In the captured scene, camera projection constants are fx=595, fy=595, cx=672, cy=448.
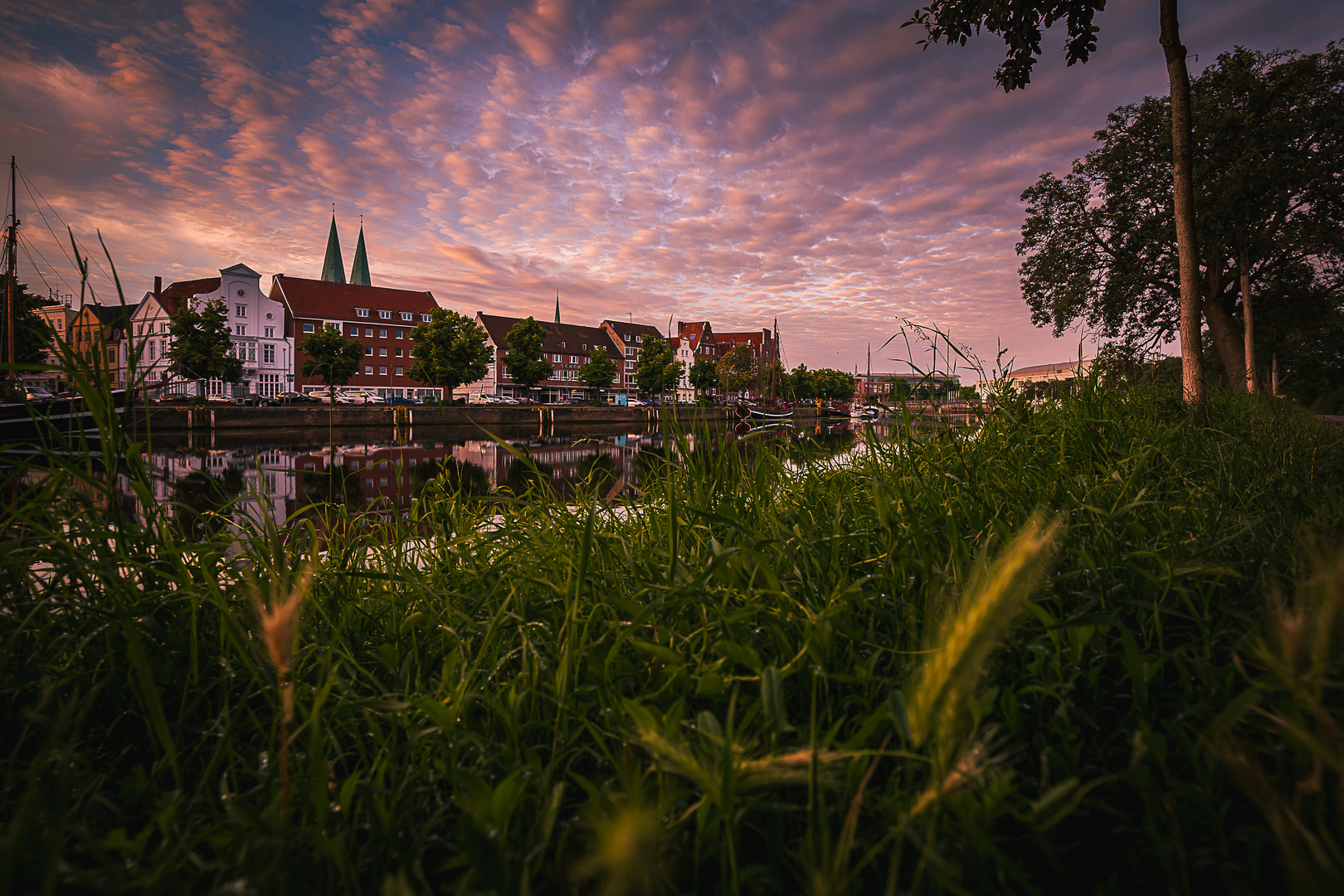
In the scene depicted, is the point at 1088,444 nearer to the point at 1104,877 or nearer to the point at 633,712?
the point at 1104,877

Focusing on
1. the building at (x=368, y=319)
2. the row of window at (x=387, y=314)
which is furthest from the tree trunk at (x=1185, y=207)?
the row of window at (x=387, y=314)

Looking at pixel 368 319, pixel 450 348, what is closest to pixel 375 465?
pixel 450 348

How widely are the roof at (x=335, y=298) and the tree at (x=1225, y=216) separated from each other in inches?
Result: 2822

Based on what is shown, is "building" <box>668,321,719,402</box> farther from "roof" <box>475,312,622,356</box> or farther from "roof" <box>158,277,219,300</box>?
"roof" <box>158,277,219,300</box>

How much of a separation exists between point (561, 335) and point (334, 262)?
43.8m

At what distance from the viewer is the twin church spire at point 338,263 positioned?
98.9 metres

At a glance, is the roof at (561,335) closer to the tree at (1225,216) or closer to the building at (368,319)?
the building at (368,319)

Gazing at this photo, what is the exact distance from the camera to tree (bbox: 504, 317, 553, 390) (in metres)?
58.9

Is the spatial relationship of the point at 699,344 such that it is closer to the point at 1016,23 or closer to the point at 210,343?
the point at 210,343

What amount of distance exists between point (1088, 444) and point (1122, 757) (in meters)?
2.13

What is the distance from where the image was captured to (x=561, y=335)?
288ft

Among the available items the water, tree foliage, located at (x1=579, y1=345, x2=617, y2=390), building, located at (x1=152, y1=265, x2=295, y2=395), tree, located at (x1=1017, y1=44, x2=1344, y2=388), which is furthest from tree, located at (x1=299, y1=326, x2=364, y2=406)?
tree, located at (x1=1017, y1=44, x2=1344, y2=388)

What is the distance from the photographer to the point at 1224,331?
16453mm

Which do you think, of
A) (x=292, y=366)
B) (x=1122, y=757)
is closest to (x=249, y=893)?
(x=1122, y=757)
